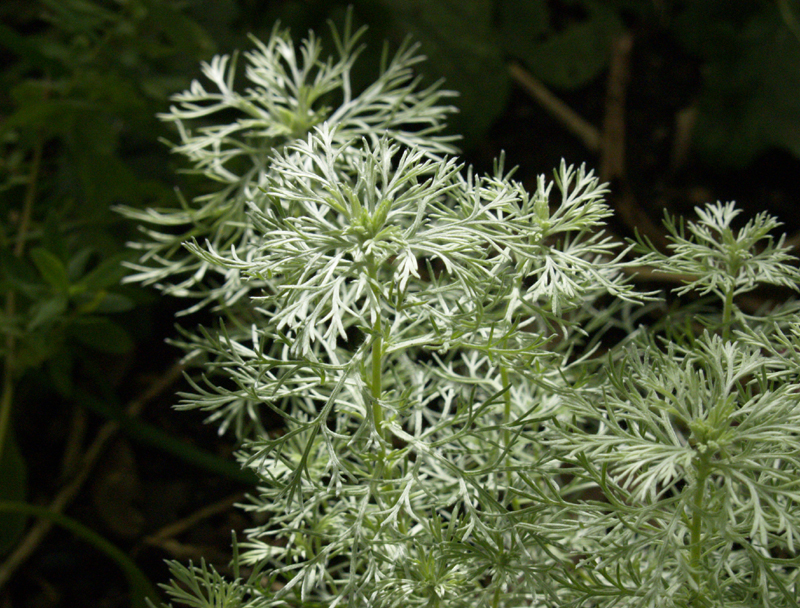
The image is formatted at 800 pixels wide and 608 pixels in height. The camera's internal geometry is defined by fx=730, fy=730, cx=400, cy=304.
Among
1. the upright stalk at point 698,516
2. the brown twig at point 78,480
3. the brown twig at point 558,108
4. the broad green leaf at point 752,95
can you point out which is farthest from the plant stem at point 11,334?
the broad green leaf at point 752,95

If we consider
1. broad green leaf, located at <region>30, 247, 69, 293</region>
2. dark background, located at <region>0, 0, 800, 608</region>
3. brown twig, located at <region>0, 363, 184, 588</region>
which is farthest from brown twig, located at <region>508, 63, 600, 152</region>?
broad green leaf, located at <region>30, 247, 69, 293</region>

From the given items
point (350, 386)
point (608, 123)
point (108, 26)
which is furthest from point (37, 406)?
point (608, 123)

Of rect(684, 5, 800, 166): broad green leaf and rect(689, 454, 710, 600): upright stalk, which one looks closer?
rect(689, 454, 710, 600): upright stalk

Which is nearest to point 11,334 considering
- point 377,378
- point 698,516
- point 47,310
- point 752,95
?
point 47,310

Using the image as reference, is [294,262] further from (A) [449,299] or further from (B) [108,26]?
(B) [108,26]

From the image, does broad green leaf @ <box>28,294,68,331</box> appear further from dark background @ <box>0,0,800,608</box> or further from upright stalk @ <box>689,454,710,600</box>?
upright stalk @ <box>689,454,710,600</box>

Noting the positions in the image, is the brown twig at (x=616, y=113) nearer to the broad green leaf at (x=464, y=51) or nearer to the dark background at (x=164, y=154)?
the dark background at (x=164, y=154)
